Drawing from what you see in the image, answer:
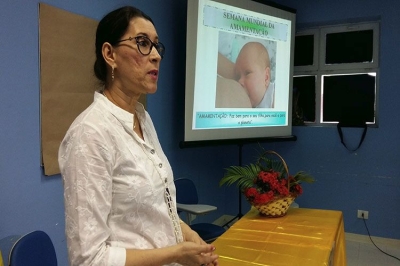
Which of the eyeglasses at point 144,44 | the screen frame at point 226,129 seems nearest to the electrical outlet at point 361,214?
the screen frame at point 226,129

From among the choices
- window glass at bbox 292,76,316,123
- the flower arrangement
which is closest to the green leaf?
the flower arrangement

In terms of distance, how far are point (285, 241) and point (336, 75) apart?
2553 mm

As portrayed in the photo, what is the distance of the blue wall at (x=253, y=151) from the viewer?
1.80m

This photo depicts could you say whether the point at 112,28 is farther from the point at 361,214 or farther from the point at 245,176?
the point at 361,214

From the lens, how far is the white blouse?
761mm

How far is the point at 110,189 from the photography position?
2.62 ft

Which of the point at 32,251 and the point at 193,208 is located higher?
the point at 32,251

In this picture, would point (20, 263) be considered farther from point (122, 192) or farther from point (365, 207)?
point (365, 207)

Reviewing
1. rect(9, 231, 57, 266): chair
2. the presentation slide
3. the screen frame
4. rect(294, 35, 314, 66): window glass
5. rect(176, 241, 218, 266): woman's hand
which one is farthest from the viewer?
rect(294, 35, 314, 66): window glass

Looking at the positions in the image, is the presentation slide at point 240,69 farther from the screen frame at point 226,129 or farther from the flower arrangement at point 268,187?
the flower arrangement at point 268,187

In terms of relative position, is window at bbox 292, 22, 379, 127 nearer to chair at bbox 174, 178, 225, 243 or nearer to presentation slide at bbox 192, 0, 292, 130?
presentation slide at bbox 192, 0, 292, 130

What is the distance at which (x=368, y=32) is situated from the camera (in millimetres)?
3516

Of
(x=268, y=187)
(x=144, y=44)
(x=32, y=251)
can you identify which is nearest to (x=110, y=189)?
(x=144, y=44)

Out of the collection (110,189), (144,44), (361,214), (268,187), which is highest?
(144,44)
